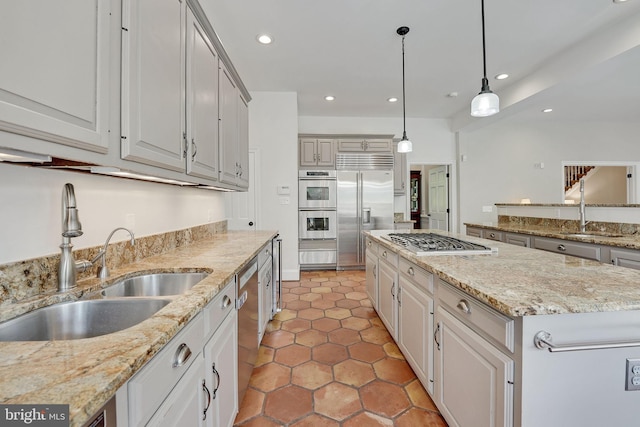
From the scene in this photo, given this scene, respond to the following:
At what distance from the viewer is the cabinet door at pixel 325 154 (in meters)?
4.74

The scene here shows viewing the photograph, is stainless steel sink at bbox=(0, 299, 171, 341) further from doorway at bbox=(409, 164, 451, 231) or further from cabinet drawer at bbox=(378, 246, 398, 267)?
doorway at bbox=(409, 164, 451, 231)

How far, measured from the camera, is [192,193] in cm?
236

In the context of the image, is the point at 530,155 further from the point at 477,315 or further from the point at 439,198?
the point at 477,315

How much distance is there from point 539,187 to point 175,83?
22.5ft

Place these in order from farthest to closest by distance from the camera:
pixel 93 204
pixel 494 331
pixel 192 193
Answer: pixel 192 193 → pixel 93 204 → pixel 494 331

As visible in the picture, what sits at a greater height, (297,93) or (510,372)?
(297,93)

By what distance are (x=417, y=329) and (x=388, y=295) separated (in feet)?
1.93

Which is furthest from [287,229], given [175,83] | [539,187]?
[539,187]

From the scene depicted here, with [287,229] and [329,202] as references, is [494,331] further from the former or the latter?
[329,202]

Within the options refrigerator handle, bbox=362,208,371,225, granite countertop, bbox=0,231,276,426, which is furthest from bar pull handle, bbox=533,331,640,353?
refrigerator handle, bbox=362,208,371,225

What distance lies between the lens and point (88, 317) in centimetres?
97

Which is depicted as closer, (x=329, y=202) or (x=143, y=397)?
(x=143, y=397)

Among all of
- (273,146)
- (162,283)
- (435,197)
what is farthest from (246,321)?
(435,197)

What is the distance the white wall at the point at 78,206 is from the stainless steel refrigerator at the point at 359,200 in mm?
3108
